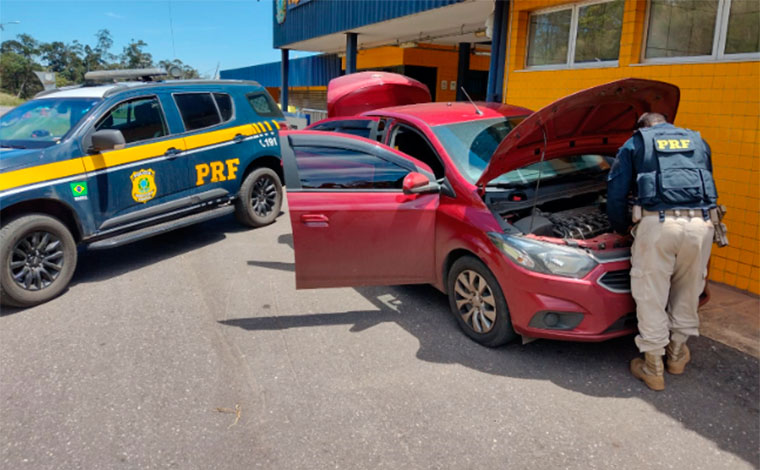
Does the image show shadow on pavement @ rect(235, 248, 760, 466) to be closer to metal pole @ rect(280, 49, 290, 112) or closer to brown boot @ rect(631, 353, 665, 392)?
brown boot @ rect(631, 353, 665, 392)

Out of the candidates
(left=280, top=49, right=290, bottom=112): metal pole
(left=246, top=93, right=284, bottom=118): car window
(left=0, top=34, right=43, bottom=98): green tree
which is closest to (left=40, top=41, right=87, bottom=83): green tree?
(left=0, top=34, right=43, bottom=98): green tree

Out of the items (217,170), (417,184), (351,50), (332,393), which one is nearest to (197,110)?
(217,170)

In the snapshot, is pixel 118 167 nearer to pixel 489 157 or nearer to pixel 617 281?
pixel 489 157

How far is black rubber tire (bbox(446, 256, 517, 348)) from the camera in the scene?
3.69 metres

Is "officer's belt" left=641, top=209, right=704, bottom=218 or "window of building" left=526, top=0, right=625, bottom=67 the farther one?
"window of building" left=526, top=0, right=625, bottom=67

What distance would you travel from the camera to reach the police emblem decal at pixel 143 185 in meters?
5.53

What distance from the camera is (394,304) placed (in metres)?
4.76

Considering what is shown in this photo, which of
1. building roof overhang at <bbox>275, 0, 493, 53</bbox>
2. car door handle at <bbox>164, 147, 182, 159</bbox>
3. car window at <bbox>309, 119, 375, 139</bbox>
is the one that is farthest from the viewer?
building roof overhang at <bbox>275, 0, 493, 53</bbox>

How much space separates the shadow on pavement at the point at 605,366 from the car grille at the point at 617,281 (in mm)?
607

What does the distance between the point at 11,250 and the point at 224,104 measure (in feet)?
10.3

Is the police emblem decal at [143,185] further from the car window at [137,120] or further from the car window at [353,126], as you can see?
the car window at [353,126]

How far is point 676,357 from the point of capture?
11.7ft

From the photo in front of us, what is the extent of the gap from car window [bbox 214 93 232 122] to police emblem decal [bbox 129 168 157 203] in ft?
4.64

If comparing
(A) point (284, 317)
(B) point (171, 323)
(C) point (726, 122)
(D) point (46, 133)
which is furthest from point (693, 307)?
(D) point (46, 133)
